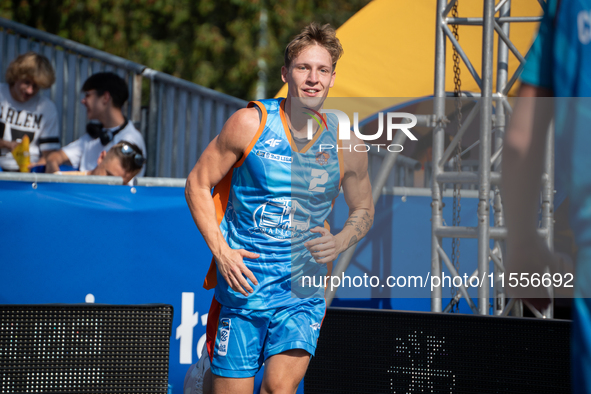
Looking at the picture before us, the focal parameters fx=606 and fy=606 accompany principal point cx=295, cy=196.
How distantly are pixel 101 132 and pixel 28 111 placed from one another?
33.5 inches

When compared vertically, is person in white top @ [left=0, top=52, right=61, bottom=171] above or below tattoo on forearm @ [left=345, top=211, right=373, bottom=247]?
above

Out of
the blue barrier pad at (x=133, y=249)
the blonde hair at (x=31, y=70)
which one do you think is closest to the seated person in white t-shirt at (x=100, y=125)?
the blonde hair at (x=31, y=70)

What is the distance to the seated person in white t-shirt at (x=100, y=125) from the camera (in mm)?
5605

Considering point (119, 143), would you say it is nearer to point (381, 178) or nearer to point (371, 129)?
point (381, 178)

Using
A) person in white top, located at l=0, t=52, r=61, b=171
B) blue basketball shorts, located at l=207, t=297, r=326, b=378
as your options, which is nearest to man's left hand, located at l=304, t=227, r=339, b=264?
blue basketball shorts, located at l=207, t=297, r=326, b=378

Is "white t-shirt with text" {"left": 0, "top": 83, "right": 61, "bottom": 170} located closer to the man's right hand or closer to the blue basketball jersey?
the blue basketball jersey

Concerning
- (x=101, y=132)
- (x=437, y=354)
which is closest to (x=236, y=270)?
(x=437, y=354)

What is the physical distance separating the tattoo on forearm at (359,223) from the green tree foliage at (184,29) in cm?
1408

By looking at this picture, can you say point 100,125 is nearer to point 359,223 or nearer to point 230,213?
point 230,213

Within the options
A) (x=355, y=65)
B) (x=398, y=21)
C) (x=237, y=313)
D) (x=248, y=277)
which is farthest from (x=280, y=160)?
(x=398, y=21)

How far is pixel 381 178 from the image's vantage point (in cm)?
403

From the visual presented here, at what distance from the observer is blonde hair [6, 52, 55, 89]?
221 inches

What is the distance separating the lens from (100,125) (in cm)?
566

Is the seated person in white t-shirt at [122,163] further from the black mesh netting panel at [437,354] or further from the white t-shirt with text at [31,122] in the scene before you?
the black mesh netting panel at [437,354]
